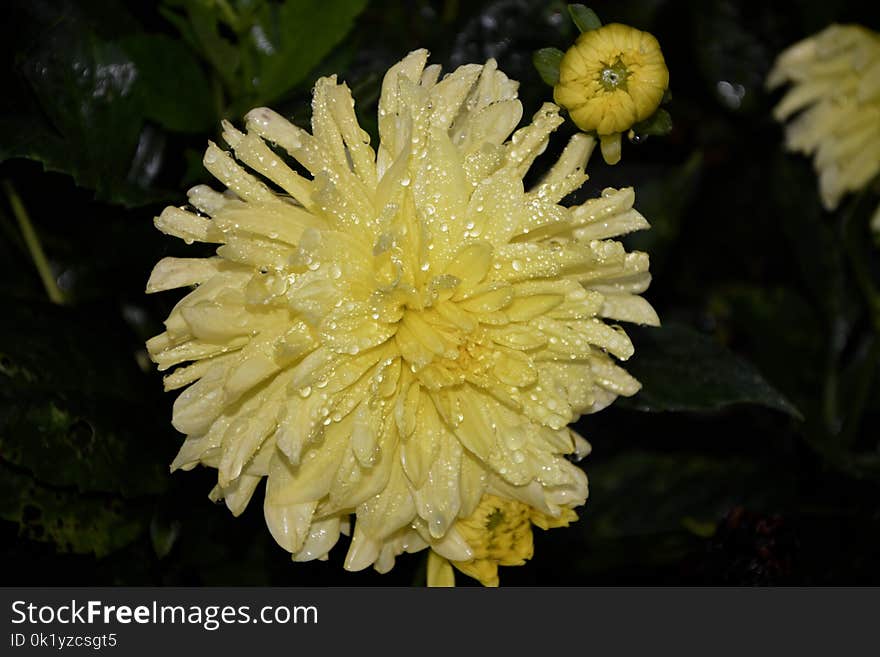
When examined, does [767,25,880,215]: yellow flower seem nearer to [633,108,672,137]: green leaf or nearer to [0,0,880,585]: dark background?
[0,0,880,585]: dark background

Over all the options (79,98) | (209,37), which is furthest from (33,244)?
(209,37)

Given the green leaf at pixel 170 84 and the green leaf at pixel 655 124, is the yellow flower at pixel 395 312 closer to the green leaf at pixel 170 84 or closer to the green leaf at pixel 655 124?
the green leaf at pixel 655 124

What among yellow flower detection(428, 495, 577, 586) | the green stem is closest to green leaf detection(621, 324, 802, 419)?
yellow flower detection(428, 495, 577, 586)

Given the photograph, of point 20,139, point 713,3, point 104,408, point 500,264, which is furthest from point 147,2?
point 713,3

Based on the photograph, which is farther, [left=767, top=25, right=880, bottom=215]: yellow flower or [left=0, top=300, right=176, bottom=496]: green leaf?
[left=767, top=25, right=880, bottom=215]: yellow flower

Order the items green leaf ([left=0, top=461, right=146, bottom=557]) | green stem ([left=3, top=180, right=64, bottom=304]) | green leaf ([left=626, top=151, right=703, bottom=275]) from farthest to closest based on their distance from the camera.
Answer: green leaf ([left=626, top=151, right=703, bottom=275])
green stem ([left=3, top=180, right=64, bottom=304])
green leaf ([left=0, top=461, right=146, bottom=557])

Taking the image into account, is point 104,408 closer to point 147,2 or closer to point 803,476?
point 147,2
